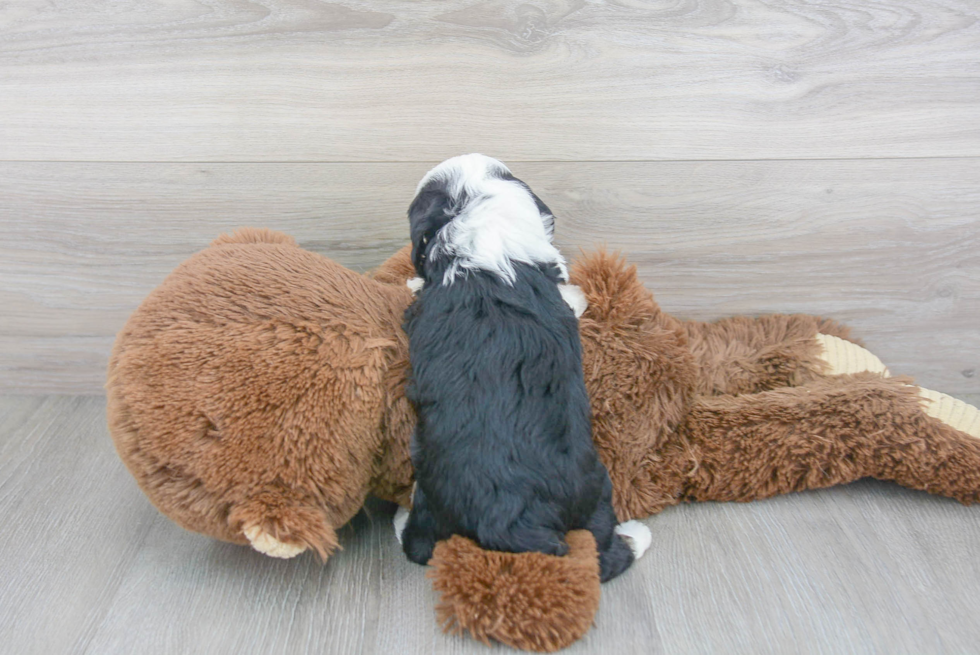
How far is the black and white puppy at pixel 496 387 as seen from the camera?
0.82m

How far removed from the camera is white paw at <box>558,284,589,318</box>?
38.6 inches

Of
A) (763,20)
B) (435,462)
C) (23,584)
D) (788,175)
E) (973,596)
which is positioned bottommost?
(23,584)

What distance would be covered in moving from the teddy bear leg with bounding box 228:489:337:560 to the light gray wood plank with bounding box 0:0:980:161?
572 mm

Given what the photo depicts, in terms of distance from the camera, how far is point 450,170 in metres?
0.93

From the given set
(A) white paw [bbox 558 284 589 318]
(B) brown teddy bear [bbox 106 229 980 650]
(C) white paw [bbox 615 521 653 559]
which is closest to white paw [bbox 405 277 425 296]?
(B) brown teddy bear [bbox 106 229 980 650]

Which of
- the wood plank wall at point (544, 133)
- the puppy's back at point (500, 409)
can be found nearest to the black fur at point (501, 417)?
the puppy's back at point (500, 409)

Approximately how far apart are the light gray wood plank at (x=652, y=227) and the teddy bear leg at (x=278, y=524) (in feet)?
1.62

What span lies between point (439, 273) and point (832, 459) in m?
0.63

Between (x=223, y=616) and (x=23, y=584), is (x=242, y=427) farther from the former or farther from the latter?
(x=23, y=584)

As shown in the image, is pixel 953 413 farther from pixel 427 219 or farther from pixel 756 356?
pixel 427 219

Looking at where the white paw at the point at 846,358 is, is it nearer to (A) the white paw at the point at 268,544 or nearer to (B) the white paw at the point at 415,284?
(B) the white paw at the point at 415,284

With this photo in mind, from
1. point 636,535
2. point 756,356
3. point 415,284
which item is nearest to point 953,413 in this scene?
point 756,356

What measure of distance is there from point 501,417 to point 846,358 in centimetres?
64

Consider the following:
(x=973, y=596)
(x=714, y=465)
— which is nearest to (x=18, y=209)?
(x=714, y=465)
